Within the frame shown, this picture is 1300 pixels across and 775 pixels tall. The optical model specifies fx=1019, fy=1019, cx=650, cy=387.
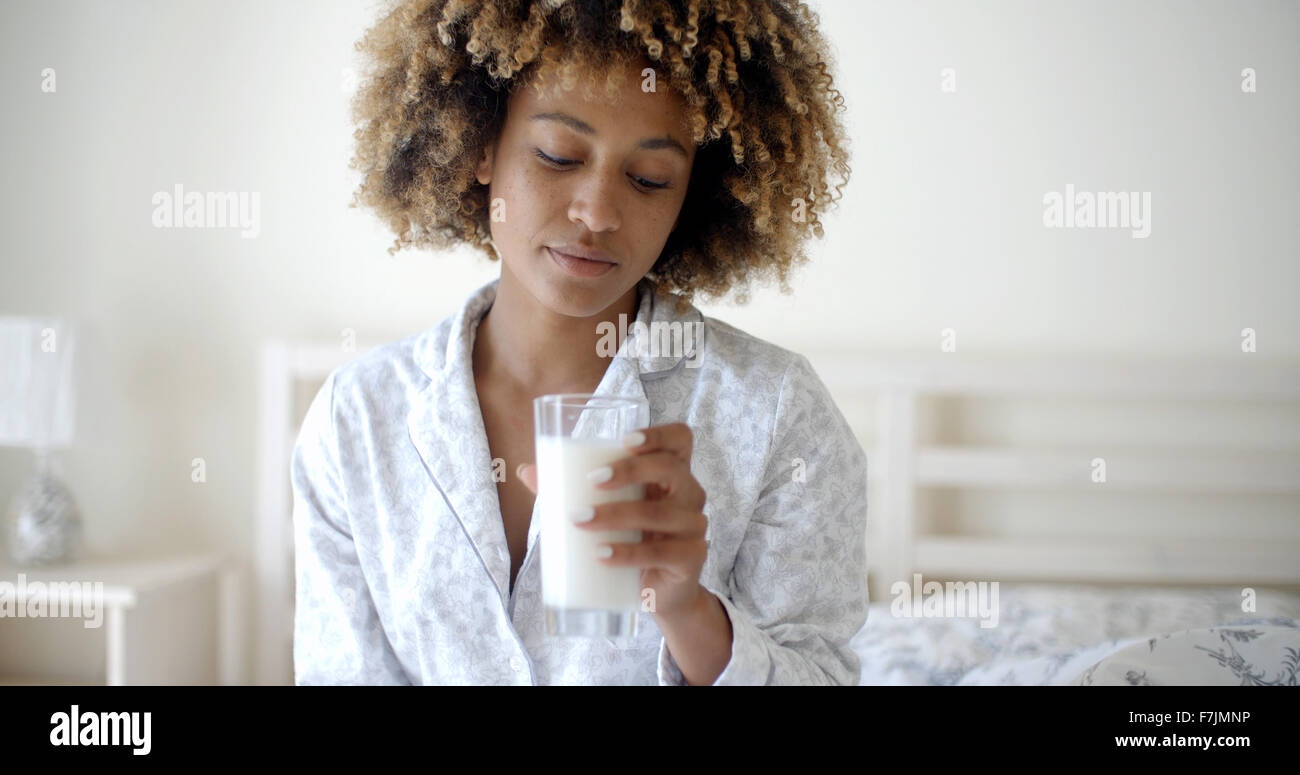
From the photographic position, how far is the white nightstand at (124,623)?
208cm

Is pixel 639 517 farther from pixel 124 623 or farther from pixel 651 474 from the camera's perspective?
pixel 124 623

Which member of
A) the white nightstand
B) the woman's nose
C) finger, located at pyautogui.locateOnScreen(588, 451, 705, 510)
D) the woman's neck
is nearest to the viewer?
finger, located at pyautogui.locateOnScreen(588, 451, 705, 510)

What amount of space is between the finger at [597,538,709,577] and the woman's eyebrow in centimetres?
41

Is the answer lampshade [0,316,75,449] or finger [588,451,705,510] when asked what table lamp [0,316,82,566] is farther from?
finger [588,451,705,510]

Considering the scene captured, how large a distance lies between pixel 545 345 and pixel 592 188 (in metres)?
0.25

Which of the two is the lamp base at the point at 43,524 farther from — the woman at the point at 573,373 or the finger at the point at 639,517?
the finger at the point at 639,517

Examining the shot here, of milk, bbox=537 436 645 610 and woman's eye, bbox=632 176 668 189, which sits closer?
milk, bbox=537 436 645 610

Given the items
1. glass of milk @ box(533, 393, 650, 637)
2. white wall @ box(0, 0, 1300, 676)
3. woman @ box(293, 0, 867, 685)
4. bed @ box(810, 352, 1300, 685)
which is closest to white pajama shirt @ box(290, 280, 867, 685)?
woman @ box(293, 0, 867, 685)

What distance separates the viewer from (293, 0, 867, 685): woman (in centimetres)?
98

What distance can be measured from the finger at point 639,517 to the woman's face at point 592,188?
0.32 metres

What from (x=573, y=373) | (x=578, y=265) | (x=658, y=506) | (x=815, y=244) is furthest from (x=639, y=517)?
(x=815, y=244)

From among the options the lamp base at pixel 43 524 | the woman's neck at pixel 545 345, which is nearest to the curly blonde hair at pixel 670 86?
the woman's neck at pixel 545 345
